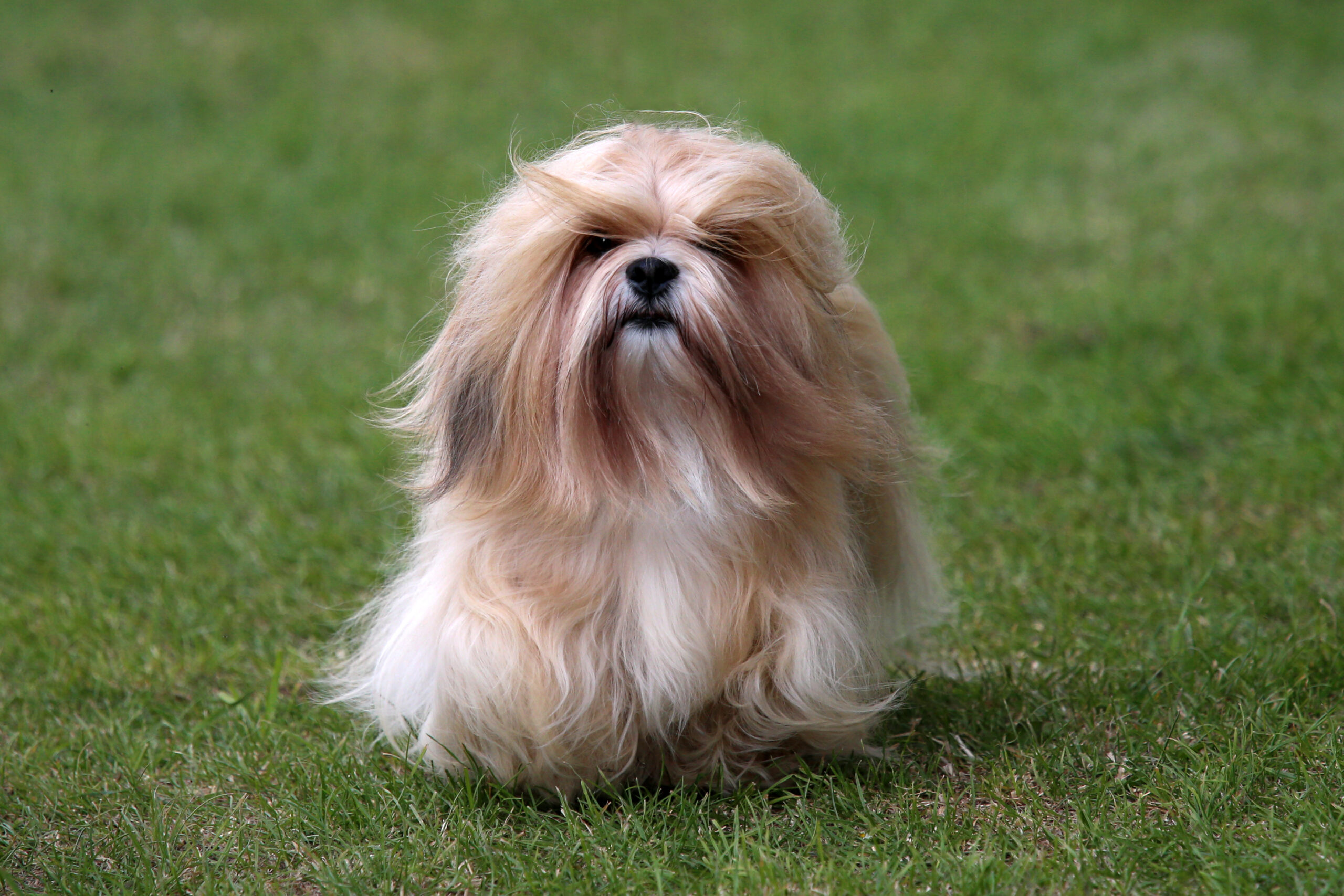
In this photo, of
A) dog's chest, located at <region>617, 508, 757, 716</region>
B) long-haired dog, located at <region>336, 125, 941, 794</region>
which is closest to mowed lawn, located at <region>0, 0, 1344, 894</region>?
long-haired dog, located at <region>336, 125, 941, 794</region>

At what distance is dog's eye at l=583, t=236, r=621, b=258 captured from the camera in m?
2.65

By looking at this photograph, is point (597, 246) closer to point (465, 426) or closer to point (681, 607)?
point (465, 426)

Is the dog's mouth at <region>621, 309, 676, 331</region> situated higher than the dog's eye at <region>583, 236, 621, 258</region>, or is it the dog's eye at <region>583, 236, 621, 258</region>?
the dog's eye at <region>583, 236, 621, 258</region>

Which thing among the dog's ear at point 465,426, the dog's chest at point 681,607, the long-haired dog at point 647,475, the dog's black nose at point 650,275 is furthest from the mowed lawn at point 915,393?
the dog's black nose at point 650,275

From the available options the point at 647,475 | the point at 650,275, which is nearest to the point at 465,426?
the point at 647,475

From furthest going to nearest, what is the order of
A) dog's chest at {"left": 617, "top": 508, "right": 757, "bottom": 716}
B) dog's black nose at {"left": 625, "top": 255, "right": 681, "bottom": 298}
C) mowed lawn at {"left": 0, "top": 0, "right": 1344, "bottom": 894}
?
mowed lawn at {"left": 0, "top": 0, "right": 1344, "bottom": 894} → dog's chest at {"left": 617, "top": 508, "right": 757, "bottom": 716} → dog's black nose at {"left": 625, "top": 255, "right": 681, "bottom": 298}

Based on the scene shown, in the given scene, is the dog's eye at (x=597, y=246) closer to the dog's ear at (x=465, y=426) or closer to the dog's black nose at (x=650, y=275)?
the dog's black nose at (x=650, y=275)

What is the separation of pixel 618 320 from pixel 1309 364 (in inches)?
147

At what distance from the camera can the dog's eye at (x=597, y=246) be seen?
2.65 meters

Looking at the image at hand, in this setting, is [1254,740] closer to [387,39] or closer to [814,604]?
[814,604]

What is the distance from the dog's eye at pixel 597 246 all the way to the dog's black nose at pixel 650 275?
3.6 inches

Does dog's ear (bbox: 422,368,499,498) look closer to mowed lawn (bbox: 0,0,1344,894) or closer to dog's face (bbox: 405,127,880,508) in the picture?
dog's face (bbox: 405,127,880,508)

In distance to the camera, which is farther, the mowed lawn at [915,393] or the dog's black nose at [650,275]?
the mowed lawn at [915,393]

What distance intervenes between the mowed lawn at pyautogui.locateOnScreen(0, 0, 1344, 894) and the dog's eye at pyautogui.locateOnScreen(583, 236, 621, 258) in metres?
0.74
